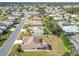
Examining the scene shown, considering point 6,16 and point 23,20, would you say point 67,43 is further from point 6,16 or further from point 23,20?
point 6,16

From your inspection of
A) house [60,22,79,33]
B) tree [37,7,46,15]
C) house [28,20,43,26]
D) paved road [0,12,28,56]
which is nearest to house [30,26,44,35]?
house [28,20,43,26]

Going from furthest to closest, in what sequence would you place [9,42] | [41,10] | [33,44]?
1. [41,10]
2. [9,42]
3. [33,44]

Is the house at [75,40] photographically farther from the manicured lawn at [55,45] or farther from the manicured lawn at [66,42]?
the manicured lawn at [55,45]

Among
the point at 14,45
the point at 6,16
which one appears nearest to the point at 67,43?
the point at 14,45

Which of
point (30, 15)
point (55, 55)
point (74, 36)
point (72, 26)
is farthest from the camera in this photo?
point (30, 15)

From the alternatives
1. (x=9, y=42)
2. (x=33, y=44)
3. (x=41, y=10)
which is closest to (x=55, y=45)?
(x=33, y=44)

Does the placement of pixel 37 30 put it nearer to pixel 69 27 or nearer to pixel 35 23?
pixel 35 23

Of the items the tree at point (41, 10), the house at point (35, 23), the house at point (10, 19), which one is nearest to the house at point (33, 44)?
the house at point (35, 23)

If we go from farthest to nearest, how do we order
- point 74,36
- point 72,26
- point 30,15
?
point 30,15, point 72,26, point 74,36
